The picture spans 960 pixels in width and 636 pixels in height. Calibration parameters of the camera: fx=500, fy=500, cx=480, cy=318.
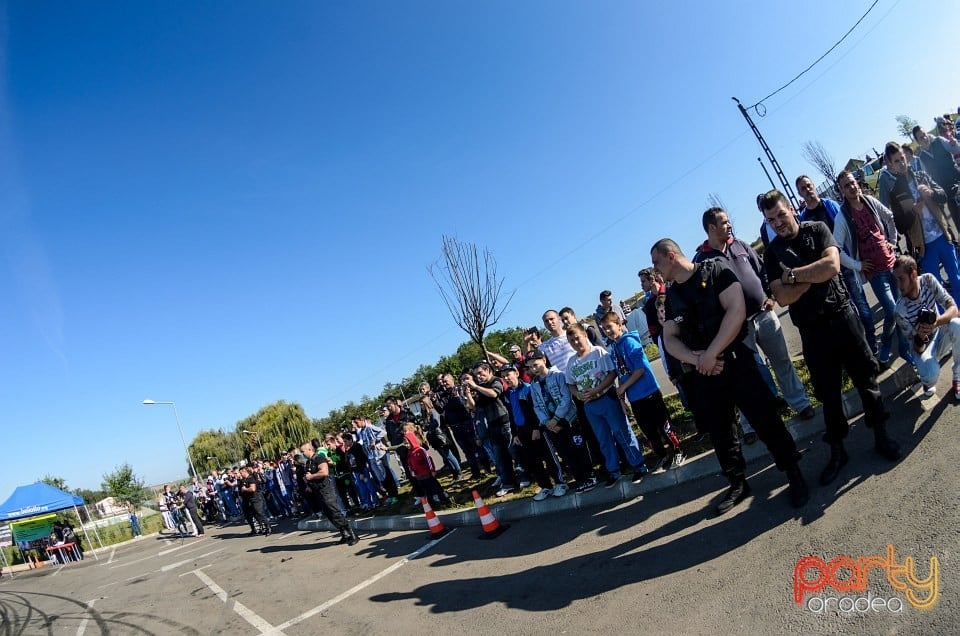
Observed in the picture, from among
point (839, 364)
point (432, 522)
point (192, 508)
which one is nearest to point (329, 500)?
point (432, 522)

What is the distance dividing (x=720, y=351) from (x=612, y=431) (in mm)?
2562

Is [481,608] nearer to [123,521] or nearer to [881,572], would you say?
[881,572]

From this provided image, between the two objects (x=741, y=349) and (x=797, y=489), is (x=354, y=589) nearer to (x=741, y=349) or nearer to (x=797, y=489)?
(x=797, y=489)

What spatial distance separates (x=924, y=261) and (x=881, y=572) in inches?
175

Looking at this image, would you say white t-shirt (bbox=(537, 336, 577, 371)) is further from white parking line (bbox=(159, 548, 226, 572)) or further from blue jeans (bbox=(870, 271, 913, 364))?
white parking line (bbox=(159, 548, 226, 572))

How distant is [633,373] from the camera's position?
6.00 meters

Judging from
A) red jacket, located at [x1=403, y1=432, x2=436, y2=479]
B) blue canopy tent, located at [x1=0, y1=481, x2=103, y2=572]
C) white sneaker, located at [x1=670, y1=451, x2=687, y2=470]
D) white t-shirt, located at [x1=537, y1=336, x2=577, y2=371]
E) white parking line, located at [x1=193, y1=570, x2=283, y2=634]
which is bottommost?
white sneaker, located at [x1=670, y1=451, x2=687, y2=470]

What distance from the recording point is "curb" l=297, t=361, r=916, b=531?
506cm

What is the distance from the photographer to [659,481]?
570 cm

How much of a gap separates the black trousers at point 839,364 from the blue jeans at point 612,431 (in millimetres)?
2170

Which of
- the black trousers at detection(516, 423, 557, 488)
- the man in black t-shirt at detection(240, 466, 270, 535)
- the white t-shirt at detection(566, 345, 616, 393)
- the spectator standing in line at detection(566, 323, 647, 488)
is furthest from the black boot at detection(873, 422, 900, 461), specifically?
the man in black t-shirt at detection(240, 466, 270, 535)

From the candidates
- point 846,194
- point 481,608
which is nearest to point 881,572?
point 481,608

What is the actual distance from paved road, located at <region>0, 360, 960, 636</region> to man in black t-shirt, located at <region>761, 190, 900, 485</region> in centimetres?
34

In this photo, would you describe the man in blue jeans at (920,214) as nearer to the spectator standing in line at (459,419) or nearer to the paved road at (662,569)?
the paved road at (662,569)
